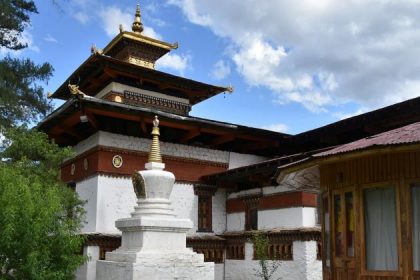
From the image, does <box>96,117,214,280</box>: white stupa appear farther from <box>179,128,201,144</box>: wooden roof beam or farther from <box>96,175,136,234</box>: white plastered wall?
<box>179,128,201,144</box>: wooden roof beam

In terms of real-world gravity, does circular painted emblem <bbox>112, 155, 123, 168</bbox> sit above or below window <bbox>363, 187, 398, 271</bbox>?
above

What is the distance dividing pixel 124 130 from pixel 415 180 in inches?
487

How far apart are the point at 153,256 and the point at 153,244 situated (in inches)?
15.7

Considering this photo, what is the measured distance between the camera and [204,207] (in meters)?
19.1

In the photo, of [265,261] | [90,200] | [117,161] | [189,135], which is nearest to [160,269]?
[265,261]

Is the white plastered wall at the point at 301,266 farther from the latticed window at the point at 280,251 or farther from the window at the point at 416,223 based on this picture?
the window at the point at 416,223

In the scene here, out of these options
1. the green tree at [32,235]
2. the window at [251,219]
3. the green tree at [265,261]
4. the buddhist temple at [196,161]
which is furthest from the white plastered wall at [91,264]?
the window at [251,219]

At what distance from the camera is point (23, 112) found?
710 inches

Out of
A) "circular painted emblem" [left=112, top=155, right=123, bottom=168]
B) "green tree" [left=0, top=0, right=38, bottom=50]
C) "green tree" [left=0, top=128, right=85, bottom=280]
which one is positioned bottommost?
"green tree" [left=0, top=128, right=85, bottom=280]

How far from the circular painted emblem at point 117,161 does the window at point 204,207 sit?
303cm

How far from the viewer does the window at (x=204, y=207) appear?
19000 mm

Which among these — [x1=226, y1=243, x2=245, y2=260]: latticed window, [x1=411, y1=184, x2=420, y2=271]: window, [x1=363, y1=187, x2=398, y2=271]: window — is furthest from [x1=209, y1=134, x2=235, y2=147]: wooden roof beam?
[x1=411, y1=184, x2=420, y2=271]: window

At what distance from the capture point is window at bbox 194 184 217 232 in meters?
19.0

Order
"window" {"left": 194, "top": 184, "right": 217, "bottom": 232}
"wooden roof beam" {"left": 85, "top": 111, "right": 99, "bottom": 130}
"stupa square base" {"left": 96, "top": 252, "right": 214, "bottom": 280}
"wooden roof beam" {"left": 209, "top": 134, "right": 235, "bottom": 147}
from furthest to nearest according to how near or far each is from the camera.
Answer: "wooden roof beam" {"left": 209, "top": 134, "right": 235, "bottom": 147}, "window" {"left": 194, "top": 184, "right": 217, "bottom": 232}, "wooden roof beam" {"left": 85, "top": 111, "right": 99, "bottom": 130}, "stupa square base" {"left": 96, "top": 252, "right": 214, "bottom": 280}
